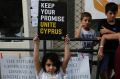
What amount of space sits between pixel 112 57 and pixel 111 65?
11 cm

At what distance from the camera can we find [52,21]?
538cm

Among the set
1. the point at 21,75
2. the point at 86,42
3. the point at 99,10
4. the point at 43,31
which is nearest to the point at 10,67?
the point at 21,75

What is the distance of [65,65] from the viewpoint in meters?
5.45

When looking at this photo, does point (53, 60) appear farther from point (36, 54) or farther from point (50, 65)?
point (36, 54)

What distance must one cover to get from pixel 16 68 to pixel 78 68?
84cm

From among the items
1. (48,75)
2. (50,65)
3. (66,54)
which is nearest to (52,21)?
(66,54)

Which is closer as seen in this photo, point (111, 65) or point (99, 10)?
point (111, 65)

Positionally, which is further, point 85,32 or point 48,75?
point 85,32

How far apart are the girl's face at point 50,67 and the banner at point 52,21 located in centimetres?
31

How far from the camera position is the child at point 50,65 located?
5.34 metres

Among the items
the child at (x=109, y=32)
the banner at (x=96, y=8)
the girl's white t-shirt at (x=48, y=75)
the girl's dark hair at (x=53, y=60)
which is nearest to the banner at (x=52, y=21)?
the girl's dark hair at (x=53, y=60)

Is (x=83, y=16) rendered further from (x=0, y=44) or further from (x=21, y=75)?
(x=0, y=44)

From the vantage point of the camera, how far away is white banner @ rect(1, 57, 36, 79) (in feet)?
18.6

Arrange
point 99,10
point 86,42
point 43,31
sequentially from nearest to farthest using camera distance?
point 43,31
point 86,42
point 99,10
